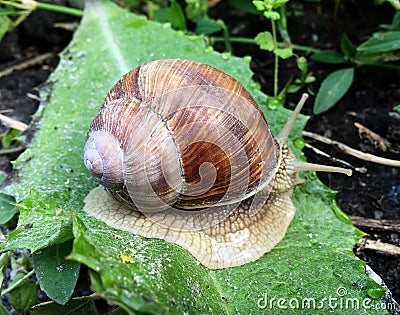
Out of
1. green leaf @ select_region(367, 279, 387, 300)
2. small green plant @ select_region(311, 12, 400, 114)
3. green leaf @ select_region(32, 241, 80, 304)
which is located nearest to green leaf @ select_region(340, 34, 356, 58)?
small green plant @ select_region(311, 12, 400, 114)

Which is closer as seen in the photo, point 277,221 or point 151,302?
point 151,302

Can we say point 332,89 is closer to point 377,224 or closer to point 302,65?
point 302,65

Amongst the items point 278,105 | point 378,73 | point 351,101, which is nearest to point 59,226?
point 278,105

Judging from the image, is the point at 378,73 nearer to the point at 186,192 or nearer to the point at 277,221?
the point at 277,221

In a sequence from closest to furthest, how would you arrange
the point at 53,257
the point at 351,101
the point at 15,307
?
1. the point at 53,257
2. the point at 15,307
3. the point at 351,101

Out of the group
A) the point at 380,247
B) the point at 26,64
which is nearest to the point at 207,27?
the point at 26,64

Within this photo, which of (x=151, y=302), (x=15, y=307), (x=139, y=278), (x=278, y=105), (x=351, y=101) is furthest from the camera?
(x=351, y=101)
